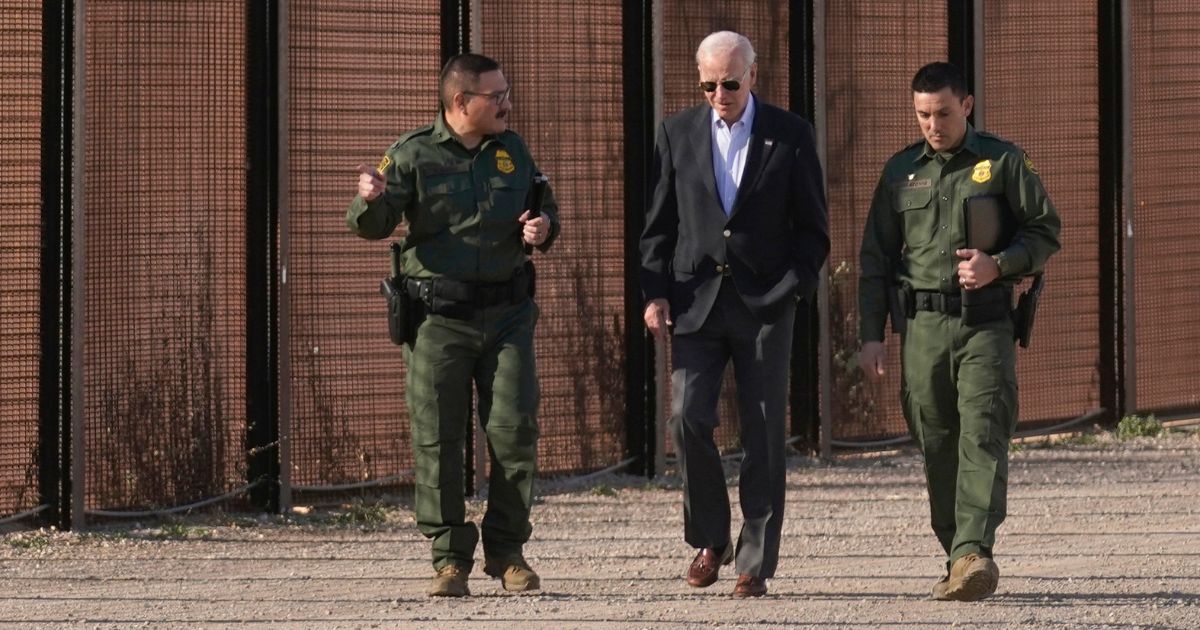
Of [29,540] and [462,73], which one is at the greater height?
[462,73]

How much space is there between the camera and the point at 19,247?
8.80 meters

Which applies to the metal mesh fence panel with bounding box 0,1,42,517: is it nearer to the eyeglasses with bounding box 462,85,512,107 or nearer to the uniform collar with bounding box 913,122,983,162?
the eyeglasses with bounding box 462,85,512,107

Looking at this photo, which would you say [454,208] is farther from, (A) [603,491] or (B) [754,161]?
(A) [603,491]

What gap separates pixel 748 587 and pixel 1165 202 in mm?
5889

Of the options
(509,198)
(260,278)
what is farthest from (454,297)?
(260,278)

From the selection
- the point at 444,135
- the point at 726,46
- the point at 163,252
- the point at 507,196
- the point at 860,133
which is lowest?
the point at 163,252

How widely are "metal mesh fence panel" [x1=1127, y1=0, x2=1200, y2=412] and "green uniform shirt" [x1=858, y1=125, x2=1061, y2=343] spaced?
511 cm

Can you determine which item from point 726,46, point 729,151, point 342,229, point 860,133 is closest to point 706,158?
point 729,151

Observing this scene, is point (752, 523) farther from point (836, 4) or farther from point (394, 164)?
point (836, 4)

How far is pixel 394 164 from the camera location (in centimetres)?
743

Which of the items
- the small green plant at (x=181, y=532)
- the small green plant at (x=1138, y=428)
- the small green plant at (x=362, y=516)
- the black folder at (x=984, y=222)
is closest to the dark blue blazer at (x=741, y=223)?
the black folder at (x=984, y=222)

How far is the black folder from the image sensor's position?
720 centimetres

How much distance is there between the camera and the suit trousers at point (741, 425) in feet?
24.1

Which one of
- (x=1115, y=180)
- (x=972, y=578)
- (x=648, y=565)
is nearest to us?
(x=972, y=578)
